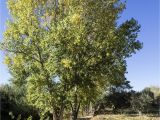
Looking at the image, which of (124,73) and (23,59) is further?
(124,73)

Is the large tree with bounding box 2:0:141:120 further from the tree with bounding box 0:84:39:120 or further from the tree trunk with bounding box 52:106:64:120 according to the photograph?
the tree with bounding box 0:84:39:120

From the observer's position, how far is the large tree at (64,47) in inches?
961

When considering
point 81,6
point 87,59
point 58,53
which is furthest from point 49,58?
point 81,6

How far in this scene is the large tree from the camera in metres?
24.4

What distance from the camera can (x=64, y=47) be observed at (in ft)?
79.9

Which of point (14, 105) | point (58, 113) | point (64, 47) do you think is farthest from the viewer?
point (14, 105)

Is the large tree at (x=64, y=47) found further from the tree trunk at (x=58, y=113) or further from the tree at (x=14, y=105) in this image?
the tree at (x=14, y=105)

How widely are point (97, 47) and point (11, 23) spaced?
6907 millimetres

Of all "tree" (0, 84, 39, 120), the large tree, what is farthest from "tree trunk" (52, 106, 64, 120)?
"tree" (0, 84, 39, 120)

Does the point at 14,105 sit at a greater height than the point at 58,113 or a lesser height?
greater

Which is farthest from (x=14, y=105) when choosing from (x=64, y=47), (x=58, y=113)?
(x=64, y=47)

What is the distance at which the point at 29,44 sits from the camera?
2498cm

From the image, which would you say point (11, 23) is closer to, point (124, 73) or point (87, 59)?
point (87, 59)

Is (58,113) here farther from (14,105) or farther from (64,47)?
(14,105)
